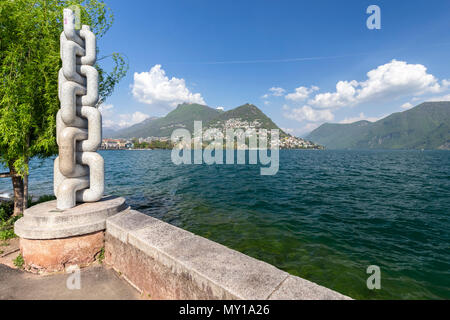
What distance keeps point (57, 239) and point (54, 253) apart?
1.18 ft

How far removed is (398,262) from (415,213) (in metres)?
8.02

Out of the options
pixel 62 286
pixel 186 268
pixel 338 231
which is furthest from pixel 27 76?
pixel 338 231

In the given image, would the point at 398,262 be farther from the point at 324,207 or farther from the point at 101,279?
the point at 101,279

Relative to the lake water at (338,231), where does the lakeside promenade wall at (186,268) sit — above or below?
above

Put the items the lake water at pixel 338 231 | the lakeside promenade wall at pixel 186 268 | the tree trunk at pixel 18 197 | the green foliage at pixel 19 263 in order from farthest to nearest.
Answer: the tree trunk at pixel 18 197
the lake water at pixel 338 231
the green foliage at pixel 19 263
the lakeside promenade wall at pixel 186 268

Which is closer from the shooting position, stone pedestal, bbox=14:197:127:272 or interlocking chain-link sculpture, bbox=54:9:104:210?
stone pedestal, bbox=14:197:127:272

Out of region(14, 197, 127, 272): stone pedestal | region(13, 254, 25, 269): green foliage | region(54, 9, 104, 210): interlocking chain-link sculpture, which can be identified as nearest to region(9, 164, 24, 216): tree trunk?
region(54, 9, 104, 210): interlocking chain-link sculpture

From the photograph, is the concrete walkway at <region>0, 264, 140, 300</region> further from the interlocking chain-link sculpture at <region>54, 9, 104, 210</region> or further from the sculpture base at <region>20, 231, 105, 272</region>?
the interlocking chain-link sculpture at <region>54, 9, 104, 210</region>

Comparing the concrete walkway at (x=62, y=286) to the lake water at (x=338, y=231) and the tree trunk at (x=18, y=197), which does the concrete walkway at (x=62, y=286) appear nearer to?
the lake water at (x=338, y=231)

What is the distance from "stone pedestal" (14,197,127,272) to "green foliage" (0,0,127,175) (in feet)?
13.6

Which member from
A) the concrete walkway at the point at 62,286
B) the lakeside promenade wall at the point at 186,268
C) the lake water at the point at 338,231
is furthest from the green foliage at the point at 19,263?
the lake water at the point at 338,231

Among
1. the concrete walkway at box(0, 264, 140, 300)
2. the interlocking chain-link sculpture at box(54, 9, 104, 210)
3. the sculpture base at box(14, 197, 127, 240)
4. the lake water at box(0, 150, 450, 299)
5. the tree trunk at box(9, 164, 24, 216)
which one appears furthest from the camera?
the tree trunk at box(9, 164, 24, 216)

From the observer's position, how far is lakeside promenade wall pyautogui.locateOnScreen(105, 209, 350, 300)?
294 centimetres

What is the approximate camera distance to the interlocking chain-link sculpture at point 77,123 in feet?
19.7
